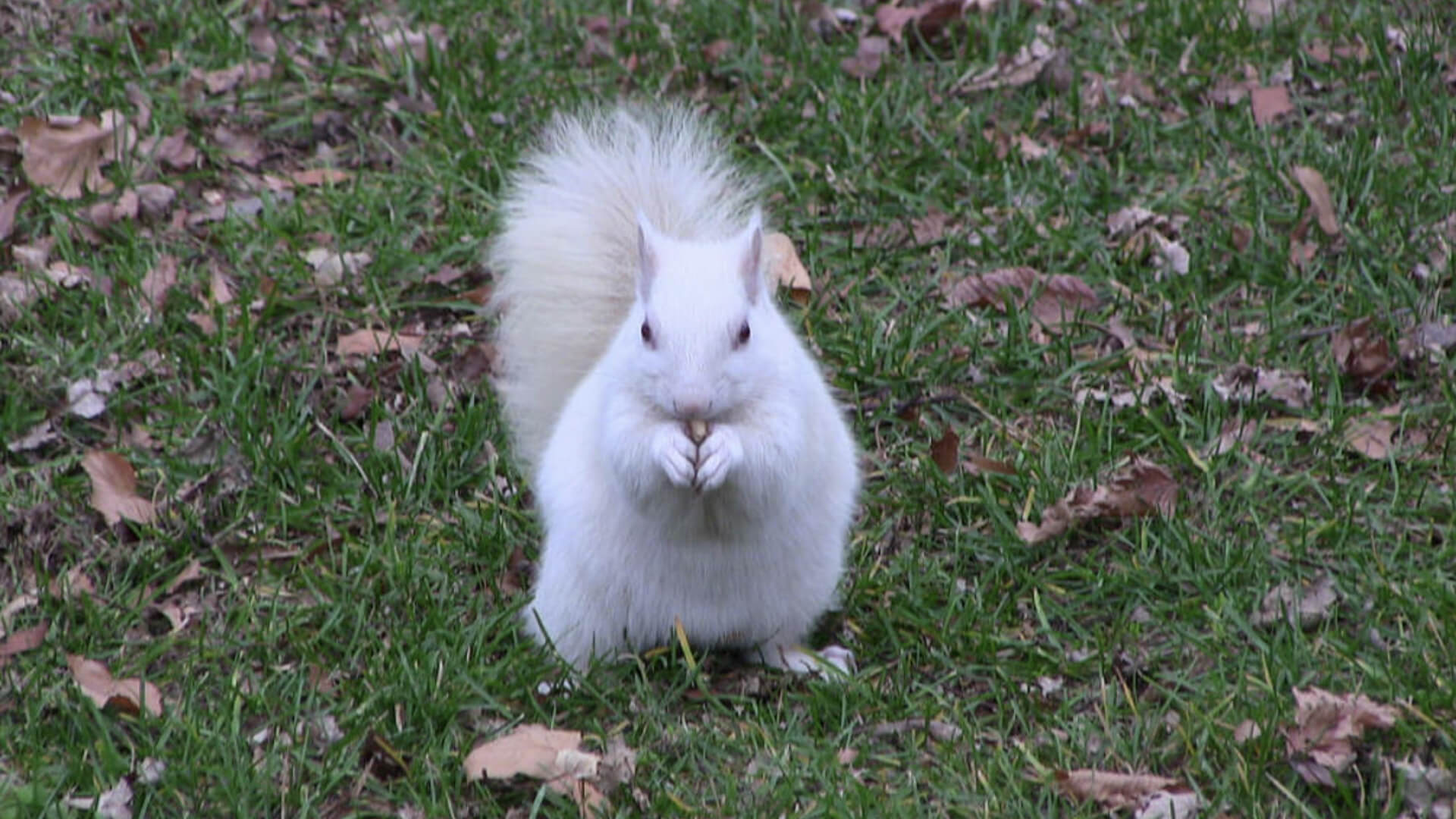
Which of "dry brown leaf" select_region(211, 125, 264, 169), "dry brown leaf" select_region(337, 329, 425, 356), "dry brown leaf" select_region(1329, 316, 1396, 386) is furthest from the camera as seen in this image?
"dry brown leaf" select_region(211, 125, 264, 169)

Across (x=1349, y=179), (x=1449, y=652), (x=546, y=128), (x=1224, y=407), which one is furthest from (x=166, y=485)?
(x=1349, y=179)

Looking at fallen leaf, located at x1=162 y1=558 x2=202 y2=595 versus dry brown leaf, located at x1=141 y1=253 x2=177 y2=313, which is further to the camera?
dry brown leaf, located at x1=141 y1=253 x2=177 y2=313

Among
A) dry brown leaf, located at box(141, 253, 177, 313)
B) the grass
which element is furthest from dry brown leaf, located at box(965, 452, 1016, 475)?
dry brown leaf, located at box(141, 253, 177, 313)

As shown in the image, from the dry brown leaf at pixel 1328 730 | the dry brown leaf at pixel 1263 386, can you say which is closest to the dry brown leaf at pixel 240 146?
the dry brown leaf at pixel 1263 386

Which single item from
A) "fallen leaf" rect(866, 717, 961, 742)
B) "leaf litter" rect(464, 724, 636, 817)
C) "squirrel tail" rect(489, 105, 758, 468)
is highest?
"squirrel tail" rect(489, 105, 758, 468)

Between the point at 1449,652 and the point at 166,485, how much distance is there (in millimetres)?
2447

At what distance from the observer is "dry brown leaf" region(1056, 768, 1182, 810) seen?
8.64 ft

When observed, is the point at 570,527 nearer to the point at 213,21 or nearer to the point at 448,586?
the point at 448,586

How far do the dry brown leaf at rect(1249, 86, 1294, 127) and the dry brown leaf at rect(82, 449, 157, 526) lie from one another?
297cm

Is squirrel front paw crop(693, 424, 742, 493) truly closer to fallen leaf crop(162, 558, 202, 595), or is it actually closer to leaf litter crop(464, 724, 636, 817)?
leaf litter crop(464, 724, 636, 817)

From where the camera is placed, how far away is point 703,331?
266 cm

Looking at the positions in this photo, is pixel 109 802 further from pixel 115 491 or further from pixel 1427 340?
pixel 1427 340

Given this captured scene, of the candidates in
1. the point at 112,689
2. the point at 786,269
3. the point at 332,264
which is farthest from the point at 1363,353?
the point at 112,689

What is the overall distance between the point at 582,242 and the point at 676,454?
82 cm
